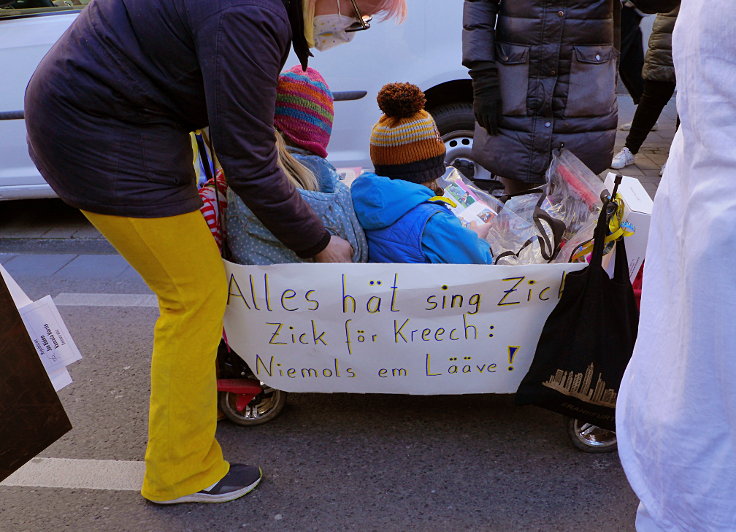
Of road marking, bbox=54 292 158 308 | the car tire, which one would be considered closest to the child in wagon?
road marking, bbox=54 292 158 308

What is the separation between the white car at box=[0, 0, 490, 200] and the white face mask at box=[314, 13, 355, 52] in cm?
222

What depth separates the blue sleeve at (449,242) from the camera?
208 cm

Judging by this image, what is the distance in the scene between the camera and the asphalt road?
209 cm

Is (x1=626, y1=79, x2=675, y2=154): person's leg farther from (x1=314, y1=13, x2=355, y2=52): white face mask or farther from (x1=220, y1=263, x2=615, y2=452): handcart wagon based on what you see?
(x1=314, y1=13, x2=355, y2=52): white face mask

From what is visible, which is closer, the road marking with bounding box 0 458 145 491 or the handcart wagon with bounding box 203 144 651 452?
the handcart wagon with bounding box 203 144 651 452

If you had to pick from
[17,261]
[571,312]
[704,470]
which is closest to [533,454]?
[571,312]

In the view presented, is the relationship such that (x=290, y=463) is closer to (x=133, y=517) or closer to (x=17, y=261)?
(x=133, y=517)

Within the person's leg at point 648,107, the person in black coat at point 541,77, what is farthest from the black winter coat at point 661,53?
the person in black coat at point 541,77

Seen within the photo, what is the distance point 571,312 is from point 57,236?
366 cm

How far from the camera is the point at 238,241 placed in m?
2.11

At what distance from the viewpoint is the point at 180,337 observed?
1.94m

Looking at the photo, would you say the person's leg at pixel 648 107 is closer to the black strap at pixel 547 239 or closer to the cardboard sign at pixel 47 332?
the black strap at pixel 547 239

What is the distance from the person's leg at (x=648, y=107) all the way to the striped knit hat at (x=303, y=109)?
3.78 meters

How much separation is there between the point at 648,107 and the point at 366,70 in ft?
7.73
